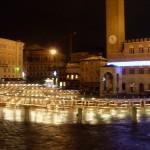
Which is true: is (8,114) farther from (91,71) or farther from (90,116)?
(91,71)

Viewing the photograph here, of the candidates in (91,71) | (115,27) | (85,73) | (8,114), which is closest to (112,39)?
(115,27)

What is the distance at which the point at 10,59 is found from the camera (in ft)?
358

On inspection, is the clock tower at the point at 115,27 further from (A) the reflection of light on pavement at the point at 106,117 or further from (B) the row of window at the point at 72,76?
(A) the reflection of light on pavement at the point at 106,117

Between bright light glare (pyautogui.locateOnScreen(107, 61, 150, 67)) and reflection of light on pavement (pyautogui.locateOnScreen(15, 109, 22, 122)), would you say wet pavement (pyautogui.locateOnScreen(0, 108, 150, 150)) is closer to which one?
reflection of light on pavement (pyautogui.locateOnScreen(15, 109, 22, 122))


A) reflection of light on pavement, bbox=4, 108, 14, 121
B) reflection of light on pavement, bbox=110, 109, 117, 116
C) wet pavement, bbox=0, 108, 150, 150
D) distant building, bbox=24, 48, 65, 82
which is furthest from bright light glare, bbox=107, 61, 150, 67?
distant building, bbox=24, 48, 65, 82

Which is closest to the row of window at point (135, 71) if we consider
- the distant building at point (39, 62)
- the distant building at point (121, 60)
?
the distant building at point (121, 60)

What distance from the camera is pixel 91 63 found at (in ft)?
345

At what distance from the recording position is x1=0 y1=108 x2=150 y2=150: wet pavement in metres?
31.2

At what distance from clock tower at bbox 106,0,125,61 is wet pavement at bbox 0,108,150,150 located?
41.8 meters

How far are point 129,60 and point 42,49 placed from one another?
176 feet

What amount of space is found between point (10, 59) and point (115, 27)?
3233 cm

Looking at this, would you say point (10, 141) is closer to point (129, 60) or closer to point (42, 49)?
point (129, 60)

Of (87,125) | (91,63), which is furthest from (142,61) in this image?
(87,125)

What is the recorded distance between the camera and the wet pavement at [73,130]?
31.2m
